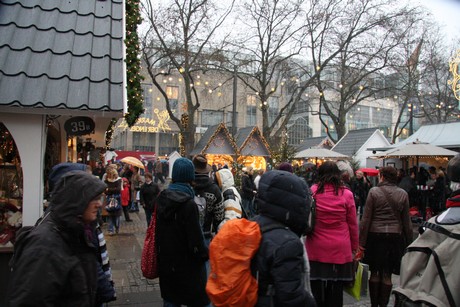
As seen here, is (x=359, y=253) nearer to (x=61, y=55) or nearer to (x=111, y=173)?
(x=61, y=55)

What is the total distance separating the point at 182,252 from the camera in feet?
11.8

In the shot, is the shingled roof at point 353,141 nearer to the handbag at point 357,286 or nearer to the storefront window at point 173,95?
the handbag at point 357,286

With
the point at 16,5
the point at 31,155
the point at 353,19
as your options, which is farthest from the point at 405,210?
the point at 353,19

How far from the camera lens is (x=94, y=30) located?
17.1ft

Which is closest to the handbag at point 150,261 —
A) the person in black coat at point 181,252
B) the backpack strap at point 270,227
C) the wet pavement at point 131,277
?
the person in black coat at point 181,252

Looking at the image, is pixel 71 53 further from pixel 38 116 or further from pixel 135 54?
pixel 135 54

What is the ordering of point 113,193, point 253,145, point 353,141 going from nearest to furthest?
point 113,193 → point 253,145 → point 353,141

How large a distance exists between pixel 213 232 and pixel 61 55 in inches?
112

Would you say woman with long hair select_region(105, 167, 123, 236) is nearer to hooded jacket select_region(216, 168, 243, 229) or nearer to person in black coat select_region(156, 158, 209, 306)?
hooded jacket select_region(216, 168, 243, 229)

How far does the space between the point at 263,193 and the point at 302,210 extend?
275 millimetres

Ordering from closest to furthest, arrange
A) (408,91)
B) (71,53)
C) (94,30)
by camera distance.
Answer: (71,53) < (94,30) < (408,91)

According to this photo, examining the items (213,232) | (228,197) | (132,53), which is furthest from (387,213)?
(132,53)

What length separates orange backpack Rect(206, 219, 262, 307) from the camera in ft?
7.69

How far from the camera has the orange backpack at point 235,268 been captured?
2.34 m
